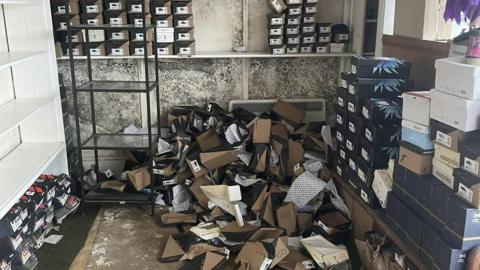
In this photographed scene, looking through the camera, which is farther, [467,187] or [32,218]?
[32,218]

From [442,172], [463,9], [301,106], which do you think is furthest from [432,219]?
[301,106]

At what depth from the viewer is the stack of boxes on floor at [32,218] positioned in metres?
2.45

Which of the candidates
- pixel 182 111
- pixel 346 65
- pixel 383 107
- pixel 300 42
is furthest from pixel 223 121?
pixel 383 107

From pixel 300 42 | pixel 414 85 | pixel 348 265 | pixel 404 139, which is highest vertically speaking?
pixel 300 42

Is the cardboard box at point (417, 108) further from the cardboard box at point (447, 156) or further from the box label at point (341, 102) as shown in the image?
the box label at point (341, 102)

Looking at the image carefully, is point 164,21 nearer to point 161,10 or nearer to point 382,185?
point 161,10

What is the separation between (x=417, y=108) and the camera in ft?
7.19

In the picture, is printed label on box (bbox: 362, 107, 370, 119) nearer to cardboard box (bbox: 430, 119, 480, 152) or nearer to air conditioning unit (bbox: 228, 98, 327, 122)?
cardboard box (bbox: 430, 119, 480, 152)

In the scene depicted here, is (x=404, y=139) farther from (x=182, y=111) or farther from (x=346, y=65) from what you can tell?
(x=182, y=111)

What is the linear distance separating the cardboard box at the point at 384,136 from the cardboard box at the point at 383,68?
1.17ft

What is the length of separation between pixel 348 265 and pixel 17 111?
2.23 meters

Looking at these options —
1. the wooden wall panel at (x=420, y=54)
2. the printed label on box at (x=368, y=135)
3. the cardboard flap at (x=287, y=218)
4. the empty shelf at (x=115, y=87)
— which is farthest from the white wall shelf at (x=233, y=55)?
the cardboard flap at (x=287, y=218)

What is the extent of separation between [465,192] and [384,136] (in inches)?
30.9

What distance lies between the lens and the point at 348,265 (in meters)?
2.52
